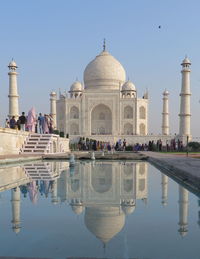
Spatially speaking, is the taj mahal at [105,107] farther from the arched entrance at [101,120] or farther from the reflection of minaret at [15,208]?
the reflection of minaret at [15,208]

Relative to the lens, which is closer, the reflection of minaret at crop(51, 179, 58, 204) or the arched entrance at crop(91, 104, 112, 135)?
the reflection of minaret at crop(51, 179, 58, 204)

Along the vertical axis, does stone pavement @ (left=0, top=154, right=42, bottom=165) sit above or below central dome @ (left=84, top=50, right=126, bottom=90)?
below

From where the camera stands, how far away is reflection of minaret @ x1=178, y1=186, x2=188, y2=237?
2082 millimetres

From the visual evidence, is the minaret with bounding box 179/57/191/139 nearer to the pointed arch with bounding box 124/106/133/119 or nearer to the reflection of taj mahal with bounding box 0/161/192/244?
the pointed arch with bounding box 124/106/133/119

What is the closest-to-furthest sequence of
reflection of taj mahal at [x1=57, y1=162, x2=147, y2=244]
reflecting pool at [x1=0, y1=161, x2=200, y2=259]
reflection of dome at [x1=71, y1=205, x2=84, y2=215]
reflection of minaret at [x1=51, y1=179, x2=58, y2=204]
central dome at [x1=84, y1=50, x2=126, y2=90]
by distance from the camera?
reflecting pool at [x1=0, y1=161, x2=200, y2=259], reflection of taj mahal at [x1=57, y1=162, x2=147, y2=244], reflection of dome at [x1=71, y1=205, x2=84, y2=215], reflection of minaret at [x1=51, y1=179, x2=58, y2=204], central dome at [x1=84, y1=50, x2=126, y2=90]

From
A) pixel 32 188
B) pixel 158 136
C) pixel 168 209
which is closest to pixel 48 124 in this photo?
pixel 32 188

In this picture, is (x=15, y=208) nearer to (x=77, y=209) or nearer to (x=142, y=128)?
(x=77, y=209)

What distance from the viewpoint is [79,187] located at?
12.3 feet

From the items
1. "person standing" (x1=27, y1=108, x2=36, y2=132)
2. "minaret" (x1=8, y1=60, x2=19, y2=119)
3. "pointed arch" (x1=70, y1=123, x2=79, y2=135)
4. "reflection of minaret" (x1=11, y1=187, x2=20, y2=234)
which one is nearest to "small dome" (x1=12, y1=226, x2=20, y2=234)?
"reflection of minaret" (x1=11, y1=187, x2=20, y2=234)

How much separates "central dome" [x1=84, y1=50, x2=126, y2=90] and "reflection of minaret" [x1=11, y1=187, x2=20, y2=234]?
30.5m

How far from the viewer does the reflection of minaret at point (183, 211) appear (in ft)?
6.83

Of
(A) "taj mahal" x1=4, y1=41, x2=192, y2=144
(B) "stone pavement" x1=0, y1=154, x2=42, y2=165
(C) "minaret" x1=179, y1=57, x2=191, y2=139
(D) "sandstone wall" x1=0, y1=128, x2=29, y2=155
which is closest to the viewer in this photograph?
(B) "stone pavement" x1=0, y1=154, x2=42, y2=165

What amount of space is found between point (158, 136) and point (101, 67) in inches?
395

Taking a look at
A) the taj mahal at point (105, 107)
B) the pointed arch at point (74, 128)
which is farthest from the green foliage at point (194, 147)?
the pointed arch at point (74, 128)
